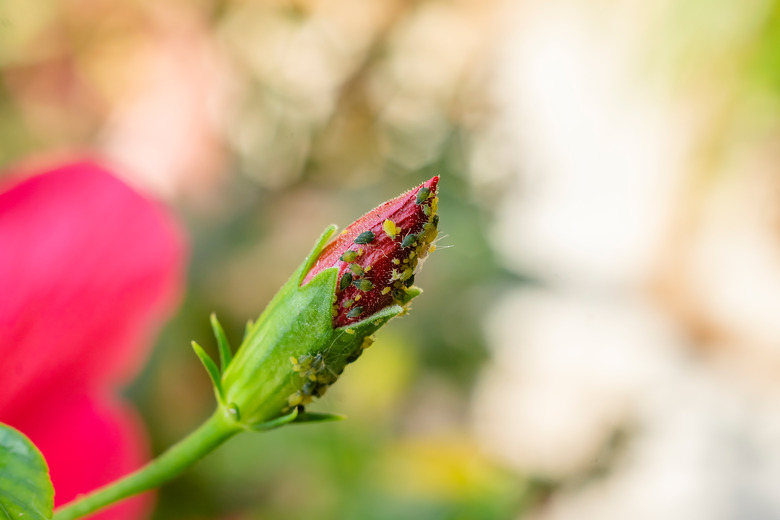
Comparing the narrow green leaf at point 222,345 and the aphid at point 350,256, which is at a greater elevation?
the aphid at point 350,256

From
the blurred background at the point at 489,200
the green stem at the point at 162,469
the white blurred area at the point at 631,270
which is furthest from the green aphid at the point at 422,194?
the white blurred area at the point at 631,270

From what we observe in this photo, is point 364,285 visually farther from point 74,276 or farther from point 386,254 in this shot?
point 74,276

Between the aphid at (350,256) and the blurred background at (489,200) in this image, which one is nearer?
the aphid at (350,256)

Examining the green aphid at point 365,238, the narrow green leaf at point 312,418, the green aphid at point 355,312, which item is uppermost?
the green aphid at point 365,238

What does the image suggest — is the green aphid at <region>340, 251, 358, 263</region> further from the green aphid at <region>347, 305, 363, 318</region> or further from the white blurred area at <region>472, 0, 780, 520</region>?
the white blurred area at <region>472, 0, 780, 520</region>

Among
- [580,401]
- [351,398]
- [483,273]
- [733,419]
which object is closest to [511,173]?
[483,273]

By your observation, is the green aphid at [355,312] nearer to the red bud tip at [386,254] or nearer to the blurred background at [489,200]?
the red bud tip at [386,254]
